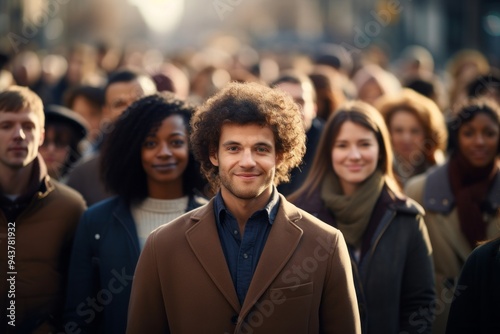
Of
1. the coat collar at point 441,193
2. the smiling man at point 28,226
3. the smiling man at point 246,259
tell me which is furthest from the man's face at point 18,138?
the coat collar at point 441,193

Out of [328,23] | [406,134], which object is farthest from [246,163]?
[328,23]

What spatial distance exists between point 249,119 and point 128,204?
61.8 inches

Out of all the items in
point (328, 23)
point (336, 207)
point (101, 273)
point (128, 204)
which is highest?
point (328, 23)

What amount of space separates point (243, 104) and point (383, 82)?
22.5 ft

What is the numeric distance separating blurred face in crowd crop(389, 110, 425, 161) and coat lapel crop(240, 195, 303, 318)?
12.8 feet

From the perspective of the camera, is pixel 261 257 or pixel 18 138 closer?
pixel 261 257

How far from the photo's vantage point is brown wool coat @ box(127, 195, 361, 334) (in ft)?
14.6

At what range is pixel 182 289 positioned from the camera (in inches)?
178

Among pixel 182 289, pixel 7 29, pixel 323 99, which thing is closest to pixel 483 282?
pixel 182 289

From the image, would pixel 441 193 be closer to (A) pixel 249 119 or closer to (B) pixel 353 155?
(B) pixel 353 155

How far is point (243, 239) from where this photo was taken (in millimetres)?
4586

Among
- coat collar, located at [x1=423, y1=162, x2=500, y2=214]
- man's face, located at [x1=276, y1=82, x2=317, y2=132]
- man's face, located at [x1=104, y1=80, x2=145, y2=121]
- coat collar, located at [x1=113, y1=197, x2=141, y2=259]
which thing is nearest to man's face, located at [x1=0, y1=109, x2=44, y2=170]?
coat collar, located at [x1=113, y1=197, x2=141, y2=259]

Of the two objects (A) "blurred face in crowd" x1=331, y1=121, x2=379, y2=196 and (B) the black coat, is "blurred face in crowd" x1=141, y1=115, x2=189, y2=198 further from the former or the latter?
(B) the black coat

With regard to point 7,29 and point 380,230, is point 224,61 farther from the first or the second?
point 380,230
